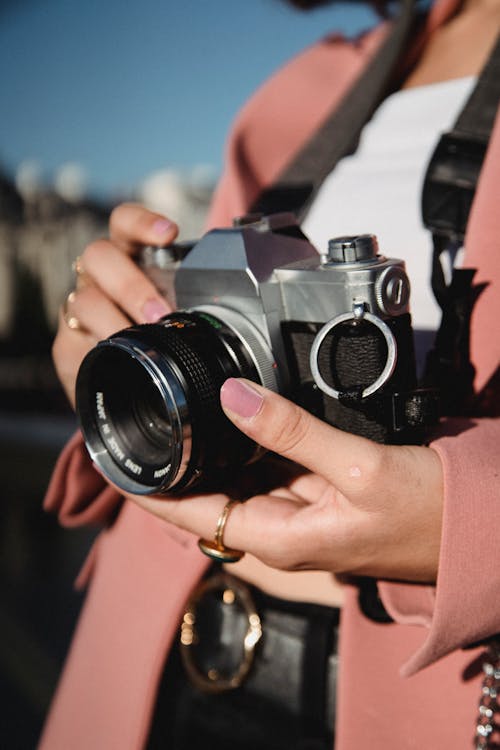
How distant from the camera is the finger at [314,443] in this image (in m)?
0.55

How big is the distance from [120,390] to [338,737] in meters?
0.42

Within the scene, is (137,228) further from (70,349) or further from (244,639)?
(244,639)

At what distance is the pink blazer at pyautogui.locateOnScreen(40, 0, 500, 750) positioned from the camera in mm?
570

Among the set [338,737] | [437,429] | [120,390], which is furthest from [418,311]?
[338,737]

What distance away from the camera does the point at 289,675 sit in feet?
2.37

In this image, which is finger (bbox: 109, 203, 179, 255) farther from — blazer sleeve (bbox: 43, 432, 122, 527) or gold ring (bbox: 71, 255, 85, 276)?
blazer sleeve (bbox: 43, 432, 122, 527)

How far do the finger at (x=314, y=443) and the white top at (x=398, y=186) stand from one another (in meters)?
0.28

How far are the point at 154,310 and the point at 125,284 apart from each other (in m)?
0.05

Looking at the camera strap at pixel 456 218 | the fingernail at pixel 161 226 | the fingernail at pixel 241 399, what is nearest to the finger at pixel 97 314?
the fingernail at pixel 161 226

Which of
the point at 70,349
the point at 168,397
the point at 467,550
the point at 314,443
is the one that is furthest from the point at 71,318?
the point at 467,550

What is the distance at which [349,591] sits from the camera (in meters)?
0.71

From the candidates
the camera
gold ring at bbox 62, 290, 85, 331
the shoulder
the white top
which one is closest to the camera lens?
the camera

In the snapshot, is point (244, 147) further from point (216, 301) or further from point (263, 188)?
point (216, 301)

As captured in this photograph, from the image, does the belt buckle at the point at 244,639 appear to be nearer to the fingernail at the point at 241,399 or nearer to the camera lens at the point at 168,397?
the camera lens at the point at 168,397
